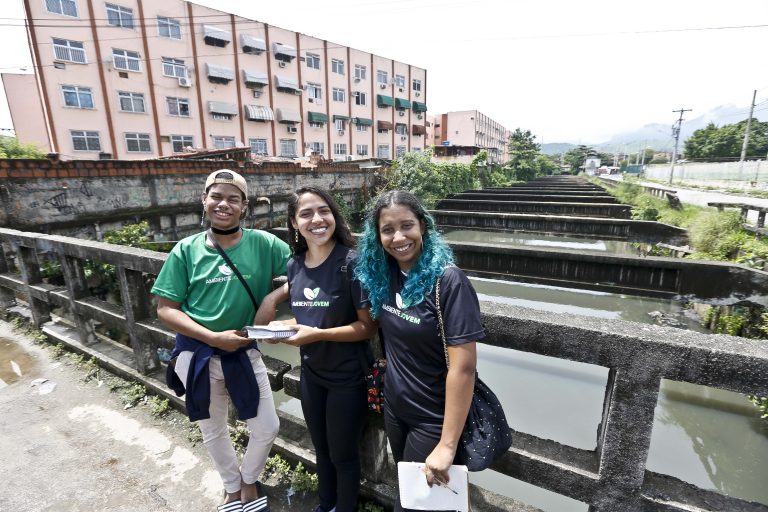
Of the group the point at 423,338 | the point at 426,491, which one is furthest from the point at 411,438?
the point at 423,338

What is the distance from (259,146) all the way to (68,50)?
398 inches

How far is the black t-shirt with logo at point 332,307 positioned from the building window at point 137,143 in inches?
863

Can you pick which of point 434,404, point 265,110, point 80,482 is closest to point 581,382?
point 434,404

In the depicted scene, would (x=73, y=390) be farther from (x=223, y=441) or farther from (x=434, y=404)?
(x=434, y=404)

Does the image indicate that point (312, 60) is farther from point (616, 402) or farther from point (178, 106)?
point (616, 402)

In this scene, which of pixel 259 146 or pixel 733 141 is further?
pixel 733 141

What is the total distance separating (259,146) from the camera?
24672 mm

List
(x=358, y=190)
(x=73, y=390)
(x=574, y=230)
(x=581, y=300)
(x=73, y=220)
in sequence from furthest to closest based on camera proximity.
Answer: (x=358, y=190) < (x=574, y=230) < (x=581, y=300) < (x=73, y=220) < (x=73, y=390)

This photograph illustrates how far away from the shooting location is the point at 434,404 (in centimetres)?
135

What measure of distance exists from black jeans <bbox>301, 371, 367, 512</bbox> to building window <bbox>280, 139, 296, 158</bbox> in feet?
85.1

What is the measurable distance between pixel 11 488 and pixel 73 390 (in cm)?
100

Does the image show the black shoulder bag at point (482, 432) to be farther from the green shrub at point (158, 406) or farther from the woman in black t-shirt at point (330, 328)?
the green shrub at point (158, 406)

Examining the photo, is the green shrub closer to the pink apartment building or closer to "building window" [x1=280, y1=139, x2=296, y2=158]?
the pink apartment building

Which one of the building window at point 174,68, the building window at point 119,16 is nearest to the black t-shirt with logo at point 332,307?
the building window at point 119,16
